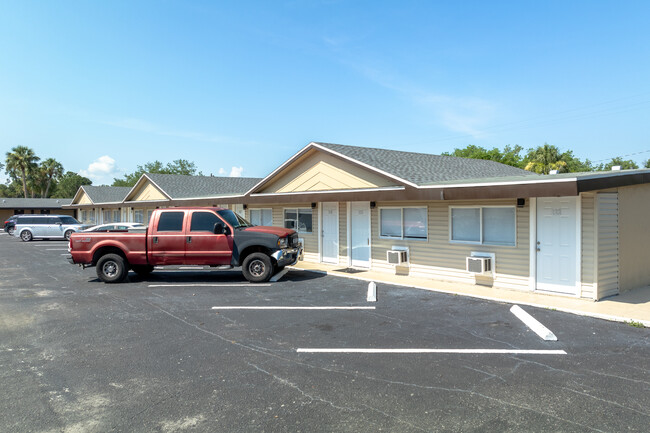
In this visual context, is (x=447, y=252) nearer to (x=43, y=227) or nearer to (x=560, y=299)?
(x=560, y=299)

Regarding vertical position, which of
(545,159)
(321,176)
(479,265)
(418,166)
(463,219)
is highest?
(545,159)

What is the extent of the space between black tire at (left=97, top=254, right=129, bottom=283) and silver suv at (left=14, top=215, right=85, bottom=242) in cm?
2211

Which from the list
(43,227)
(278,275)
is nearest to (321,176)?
(278,275)

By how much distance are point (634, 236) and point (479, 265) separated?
3703mm

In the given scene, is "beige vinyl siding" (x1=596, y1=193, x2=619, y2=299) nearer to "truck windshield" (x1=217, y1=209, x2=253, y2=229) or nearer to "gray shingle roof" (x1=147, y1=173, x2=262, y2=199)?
"truck windshield" (x1=217, y1=209, x2=253, y2=229)

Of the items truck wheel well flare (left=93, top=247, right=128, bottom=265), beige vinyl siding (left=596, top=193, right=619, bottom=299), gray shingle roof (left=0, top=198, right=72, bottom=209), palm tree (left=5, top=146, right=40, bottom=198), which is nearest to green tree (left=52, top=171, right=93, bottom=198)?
palm tree (left=5, top=146, right=40, bottom=198)

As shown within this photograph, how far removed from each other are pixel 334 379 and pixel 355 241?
10.1 metres

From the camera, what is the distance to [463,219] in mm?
11883

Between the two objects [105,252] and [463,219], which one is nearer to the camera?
[463,219]

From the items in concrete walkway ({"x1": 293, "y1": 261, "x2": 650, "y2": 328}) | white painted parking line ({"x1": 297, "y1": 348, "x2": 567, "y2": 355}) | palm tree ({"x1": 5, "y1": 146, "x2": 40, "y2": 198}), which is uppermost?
palm tree ({"x1": 5, "y1": 146, "x2": 40, "y2": 198})

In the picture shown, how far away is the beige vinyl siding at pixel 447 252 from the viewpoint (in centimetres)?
1059

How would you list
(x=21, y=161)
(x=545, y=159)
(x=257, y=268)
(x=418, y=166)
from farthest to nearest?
(x=21, y=161) < (x=545, y=159) < (x=418, y=166) < (x=257, y=268)

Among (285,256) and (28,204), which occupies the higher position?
(28,204)

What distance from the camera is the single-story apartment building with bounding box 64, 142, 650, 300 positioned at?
31.2ft
